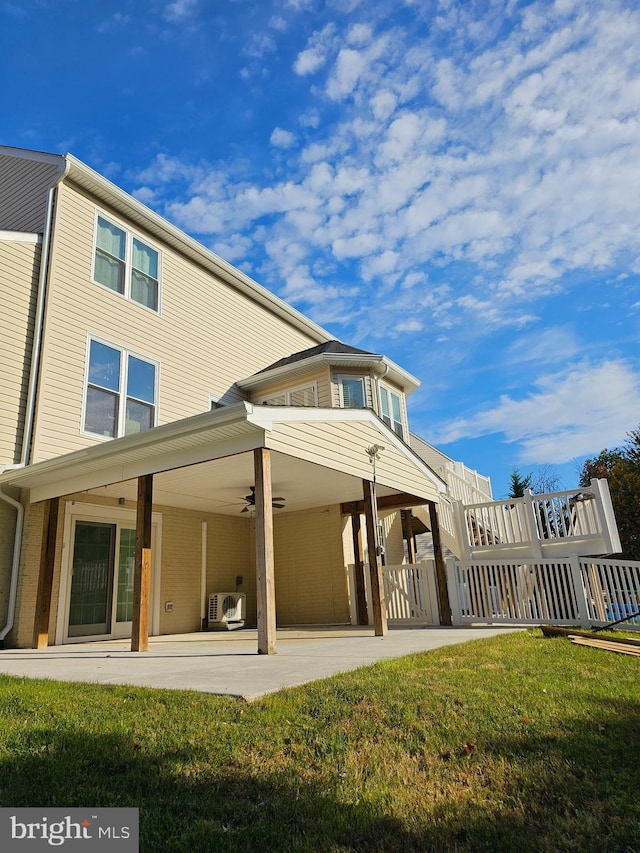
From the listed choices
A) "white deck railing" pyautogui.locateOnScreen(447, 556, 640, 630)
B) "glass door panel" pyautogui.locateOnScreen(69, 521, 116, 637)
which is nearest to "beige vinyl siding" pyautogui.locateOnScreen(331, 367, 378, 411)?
"white deck railing" pyautogui.locateOnScreen(447, 556, 640, 630)

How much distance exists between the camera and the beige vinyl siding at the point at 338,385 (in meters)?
13.3

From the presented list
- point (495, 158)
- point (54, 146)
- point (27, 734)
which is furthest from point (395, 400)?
point (27, 734)

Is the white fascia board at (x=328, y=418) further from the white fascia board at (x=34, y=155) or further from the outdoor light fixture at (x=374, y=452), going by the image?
the white fascia board at (x=34, y=155)

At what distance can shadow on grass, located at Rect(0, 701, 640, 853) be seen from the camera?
6.43 ft

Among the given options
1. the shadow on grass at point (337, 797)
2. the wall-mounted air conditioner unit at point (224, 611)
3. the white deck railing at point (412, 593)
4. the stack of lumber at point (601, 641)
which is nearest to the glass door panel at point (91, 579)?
the wall-mounted air conditioner unit at point (224, 611)

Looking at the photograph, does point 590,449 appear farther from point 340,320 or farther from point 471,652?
point 471,652

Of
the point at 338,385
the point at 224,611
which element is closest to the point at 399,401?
the point at 338,385

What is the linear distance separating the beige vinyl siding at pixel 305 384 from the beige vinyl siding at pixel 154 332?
608 mm

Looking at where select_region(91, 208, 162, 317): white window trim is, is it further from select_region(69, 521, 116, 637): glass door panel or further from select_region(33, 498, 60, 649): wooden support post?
select_region(69, 521, 116, 637): glass door panel

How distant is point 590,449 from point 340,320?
17152mm

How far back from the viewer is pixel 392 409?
48.5 feet

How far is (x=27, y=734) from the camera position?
10.2 ft

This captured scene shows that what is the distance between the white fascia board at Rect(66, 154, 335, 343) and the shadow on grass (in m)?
10.3

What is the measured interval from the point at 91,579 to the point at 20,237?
6.14m
